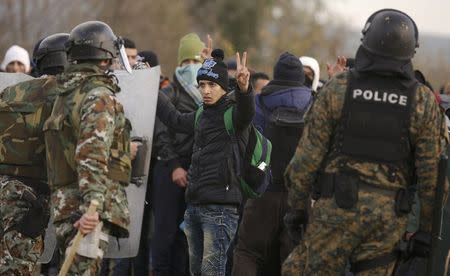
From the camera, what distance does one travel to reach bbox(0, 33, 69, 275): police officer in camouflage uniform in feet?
25.6

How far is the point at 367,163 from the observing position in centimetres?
673

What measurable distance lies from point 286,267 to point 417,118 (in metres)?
1.19

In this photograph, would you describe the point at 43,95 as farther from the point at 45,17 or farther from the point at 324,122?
the point at 45,17

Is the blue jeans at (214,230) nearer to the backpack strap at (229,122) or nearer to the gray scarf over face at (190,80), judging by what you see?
the backpack strap at (229,122)

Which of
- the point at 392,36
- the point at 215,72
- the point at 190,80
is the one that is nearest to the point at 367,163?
the point at 392,36

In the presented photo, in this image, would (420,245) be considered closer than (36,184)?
Yes

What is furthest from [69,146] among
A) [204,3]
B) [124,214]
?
[204,3]

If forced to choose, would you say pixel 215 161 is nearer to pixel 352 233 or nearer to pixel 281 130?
pixel 281 130

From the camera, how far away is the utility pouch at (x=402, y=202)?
6.72 metres

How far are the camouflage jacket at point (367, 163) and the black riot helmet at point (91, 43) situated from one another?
143cm

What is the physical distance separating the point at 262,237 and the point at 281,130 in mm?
873

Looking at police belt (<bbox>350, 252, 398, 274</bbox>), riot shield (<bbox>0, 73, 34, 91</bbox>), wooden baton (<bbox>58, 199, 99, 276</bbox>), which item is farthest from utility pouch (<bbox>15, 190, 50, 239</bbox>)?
police belt (<bbox>350, 252, 398, 274</bbox>)

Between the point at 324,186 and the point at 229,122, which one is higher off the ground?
the point at 229,122

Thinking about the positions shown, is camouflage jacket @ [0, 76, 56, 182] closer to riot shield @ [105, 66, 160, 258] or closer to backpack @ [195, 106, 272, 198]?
riot shield @ [105, 66, 160, 258]
